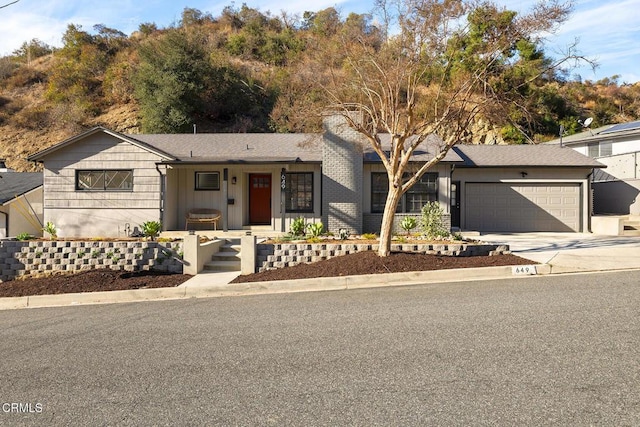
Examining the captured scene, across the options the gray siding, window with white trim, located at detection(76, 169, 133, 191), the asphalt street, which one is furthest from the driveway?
window with white trim, located at detection(76, 169, 133, 191)

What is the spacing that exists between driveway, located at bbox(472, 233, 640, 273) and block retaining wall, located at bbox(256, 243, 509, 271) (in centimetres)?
150

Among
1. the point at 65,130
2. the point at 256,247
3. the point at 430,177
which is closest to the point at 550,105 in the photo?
the point at 430,177

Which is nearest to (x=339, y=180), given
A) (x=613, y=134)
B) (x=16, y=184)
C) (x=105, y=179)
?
(x=105, y=179)

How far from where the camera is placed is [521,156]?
19.7 metres

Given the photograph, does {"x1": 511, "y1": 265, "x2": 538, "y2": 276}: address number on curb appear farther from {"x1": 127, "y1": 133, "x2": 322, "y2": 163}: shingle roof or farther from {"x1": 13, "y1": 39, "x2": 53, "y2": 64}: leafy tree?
{"x1": 13, "y1": 39, "x2": 53, "y2": 64}: leafy tree

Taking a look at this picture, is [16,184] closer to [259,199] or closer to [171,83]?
[259,199]

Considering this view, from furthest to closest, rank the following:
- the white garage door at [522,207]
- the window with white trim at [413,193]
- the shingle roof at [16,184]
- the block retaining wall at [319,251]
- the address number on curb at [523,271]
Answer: the white garage door at [522,207] → the shingle roof at [16,184] → the window with white trim at [413,193] → the block retaining wall at [319,251] → the address number on curb at [523,271]

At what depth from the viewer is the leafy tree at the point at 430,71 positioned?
10367 millimetres

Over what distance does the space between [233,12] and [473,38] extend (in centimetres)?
5360

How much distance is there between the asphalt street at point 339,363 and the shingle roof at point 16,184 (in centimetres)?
1225

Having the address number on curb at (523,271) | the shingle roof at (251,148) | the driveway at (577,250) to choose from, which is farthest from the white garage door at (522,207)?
the address number on curb at (523,271)

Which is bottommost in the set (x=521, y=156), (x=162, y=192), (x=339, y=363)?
(x=339, y=363)

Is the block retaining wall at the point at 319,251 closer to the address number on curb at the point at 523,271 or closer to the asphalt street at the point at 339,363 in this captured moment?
the address number on curb at the point at 523,271

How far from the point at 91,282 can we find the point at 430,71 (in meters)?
9.25
